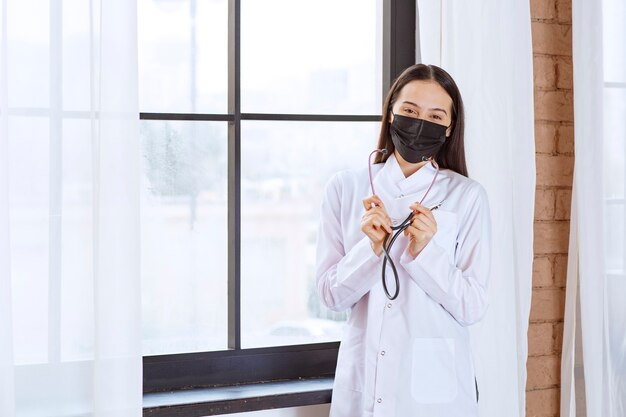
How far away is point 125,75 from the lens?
72.4 inches

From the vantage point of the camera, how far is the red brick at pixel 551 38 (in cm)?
251

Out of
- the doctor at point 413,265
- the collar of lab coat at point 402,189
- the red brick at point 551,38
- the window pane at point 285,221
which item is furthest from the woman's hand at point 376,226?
the red brick at point 551,38

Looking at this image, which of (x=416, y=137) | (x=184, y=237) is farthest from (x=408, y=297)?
(x=184, y=237)

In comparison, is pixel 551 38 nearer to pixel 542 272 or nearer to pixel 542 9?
pixel 542 9

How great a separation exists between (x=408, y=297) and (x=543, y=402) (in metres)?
0.95

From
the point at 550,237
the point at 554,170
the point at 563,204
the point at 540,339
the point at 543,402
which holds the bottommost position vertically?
the point at 543,402

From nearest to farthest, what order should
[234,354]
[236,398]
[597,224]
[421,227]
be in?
1. [421,227]
2. [236,398]
3. [234,354]
4. [597,224]

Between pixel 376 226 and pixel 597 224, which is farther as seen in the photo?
pixel 597 224

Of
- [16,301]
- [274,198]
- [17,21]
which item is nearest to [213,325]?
[274,198]

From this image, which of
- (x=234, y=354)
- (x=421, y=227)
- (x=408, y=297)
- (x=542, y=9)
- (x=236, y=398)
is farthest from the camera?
(x=542, y=9)

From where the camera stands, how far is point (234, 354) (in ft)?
7.43

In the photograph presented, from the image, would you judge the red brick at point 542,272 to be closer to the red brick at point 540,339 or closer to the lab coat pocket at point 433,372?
the red brick at point 540,339

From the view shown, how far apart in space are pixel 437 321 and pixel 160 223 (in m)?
0.84

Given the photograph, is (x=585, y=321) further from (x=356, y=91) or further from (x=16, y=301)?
(x=16, y=301)
